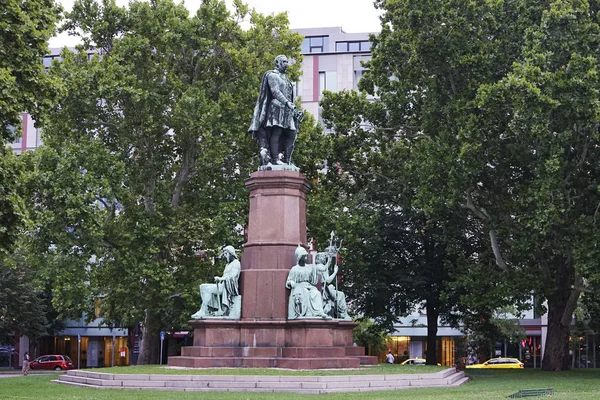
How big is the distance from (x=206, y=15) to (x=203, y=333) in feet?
59.5

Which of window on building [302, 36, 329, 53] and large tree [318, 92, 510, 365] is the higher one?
window on building [302, 36, 329, 53]

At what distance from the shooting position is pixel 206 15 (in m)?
36.3

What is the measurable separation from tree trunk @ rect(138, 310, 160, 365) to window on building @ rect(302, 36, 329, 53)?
132 ft

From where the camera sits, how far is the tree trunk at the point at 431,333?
40.5 m

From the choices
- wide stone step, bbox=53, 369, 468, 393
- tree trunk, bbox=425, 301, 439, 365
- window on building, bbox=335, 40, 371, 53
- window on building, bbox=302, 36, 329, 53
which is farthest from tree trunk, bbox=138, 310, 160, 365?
window on building, bbox=302, 36, 329, 53

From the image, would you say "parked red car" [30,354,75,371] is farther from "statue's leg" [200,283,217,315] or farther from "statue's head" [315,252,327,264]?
"statue's head" [315,252,327,264]

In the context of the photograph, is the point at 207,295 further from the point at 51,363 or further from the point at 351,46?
the point at 351,46

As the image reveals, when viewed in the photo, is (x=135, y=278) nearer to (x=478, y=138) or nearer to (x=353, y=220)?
(x=353, y=220)


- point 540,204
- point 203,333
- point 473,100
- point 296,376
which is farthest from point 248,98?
point 296,376

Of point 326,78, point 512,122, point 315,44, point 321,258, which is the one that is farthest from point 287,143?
point 315,44

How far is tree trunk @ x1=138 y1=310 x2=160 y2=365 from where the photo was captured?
120ft

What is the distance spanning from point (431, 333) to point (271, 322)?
68.7ft

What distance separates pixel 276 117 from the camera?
79.5 ft

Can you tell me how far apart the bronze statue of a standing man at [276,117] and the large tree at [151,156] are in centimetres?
1056
